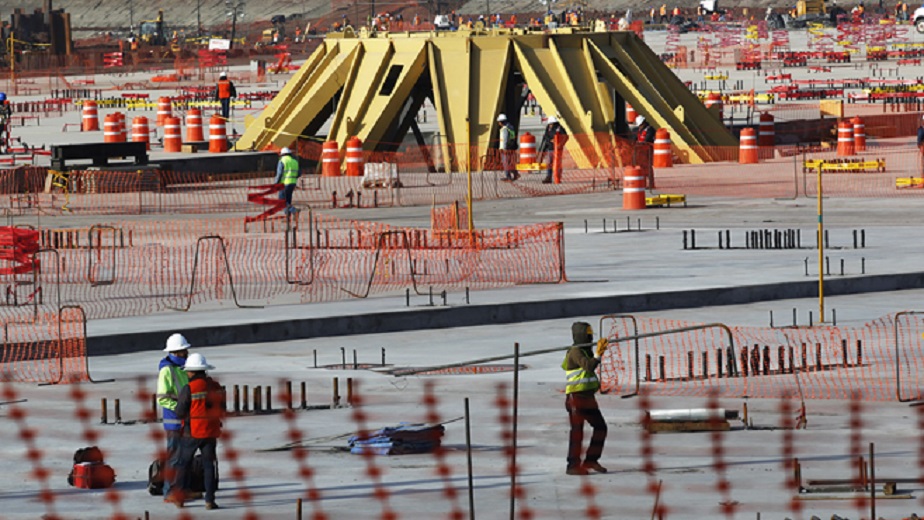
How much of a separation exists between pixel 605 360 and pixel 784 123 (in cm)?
2953

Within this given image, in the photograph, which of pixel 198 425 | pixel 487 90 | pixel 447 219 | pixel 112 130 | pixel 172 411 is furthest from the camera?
pixel 112 130

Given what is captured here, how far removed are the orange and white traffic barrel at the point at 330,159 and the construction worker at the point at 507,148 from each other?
331 centimetres

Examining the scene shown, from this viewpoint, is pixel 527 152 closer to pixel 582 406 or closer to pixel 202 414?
pixel 582 406

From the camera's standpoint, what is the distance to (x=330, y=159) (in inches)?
1689

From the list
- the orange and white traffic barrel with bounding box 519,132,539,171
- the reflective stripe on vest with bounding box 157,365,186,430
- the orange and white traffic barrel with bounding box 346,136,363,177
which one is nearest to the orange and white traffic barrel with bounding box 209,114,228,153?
the orange and white traffic barrel with bounding box 346,136,363,177

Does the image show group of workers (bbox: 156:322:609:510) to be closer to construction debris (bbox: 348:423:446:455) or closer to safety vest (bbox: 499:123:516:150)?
construction debris (bbox: 348:423:446:455)

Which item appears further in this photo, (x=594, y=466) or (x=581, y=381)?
(x=581, y=381)

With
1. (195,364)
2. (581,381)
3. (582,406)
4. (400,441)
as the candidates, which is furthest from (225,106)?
(195,364)

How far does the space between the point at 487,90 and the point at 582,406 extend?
28.4 m

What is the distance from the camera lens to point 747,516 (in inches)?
540

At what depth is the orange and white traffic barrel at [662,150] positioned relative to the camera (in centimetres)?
4312

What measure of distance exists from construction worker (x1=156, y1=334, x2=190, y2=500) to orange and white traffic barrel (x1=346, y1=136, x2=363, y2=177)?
27.7m

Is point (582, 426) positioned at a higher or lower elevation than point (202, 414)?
lower

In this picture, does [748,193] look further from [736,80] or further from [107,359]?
[736,80]
